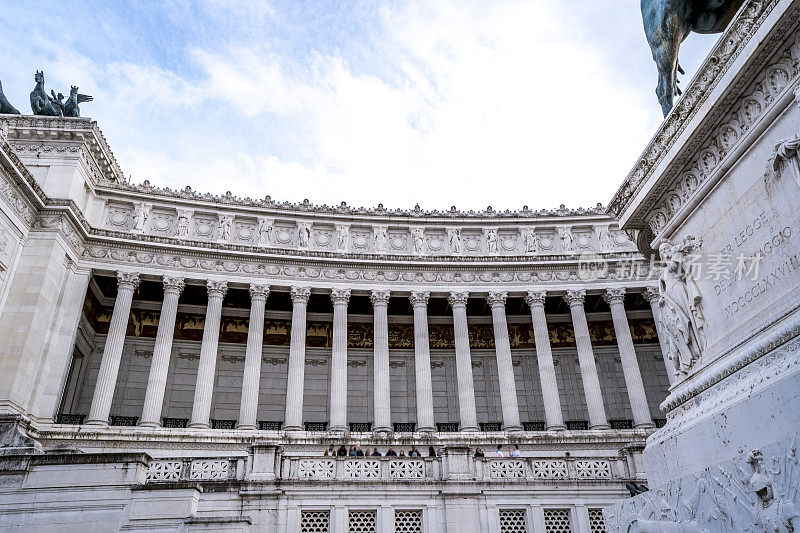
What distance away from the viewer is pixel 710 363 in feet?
33.6

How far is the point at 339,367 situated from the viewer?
122 ft

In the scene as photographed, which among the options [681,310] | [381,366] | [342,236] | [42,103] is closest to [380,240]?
[342,236]

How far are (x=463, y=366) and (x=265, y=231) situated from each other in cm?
1579

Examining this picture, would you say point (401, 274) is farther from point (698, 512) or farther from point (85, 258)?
point (698, 512)

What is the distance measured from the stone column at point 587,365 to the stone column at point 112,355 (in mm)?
27515

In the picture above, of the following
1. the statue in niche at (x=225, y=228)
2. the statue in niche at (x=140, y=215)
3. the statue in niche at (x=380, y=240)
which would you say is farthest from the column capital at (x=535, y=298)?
the statue in niche at (x=140, y=215)

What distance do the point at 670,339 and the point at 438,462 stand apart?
10.7m

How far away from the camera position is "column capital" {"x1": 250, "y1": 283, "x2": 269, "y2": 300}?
38.8 metres

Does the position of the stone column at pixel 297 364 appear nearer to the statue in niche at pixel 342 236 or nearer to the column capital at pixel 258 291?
the column capital at pixel 258 291

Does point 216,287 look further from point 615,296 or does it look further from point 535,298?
point 615,296

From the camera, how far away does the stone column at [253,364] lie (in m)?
34.7

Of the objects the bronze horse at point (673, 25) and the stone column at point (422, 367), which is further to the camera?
the stone column at point (422, 367)

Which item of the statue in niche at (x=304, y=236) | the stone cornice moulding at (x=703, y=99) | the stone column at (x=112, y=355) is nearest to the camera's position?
the stone cornice moulding at (x=703, y=99)

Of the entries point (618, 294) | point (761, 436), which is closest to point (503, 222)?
point (618, 294)
